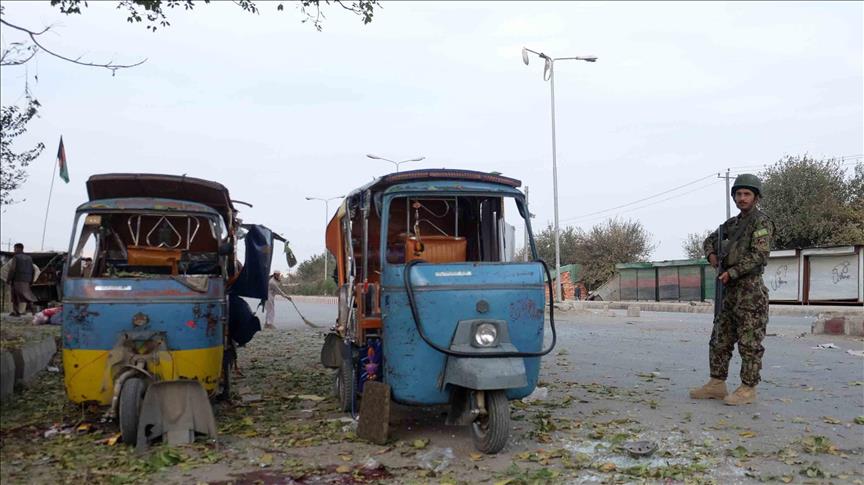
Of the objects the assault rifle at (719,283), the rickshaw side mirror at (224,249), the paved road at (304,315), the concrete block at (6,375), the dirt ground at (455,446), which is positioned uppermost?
the rickshaw side mirror at (224,249)

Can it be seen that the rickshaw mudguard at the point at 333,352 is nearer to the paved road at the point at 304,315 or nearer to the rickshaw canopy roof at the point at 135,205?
the rickshaw canopy roof at the point at 135,205

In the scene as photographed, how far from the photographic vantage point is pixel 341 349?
25.8 ft

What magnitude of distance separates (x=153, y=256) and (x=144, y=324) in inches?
58.9

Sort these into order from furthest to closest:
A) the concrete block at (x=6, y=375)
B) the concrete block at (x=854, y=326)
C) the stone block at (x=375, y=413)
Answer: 1. the concrete block at (x=854, y=326)
2. the concrete block at (x=6, y=375)
3. the stone block at (x=375, y=413)

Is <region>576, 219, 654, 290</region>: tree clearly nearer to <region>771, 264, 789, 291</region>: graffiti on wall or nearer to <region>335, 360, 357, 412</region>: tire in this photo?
<region>771, 264, 789, 291</region>: graffiti on wall

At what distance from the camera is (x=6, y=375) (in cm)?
759

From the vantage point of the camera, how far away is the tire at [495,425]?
5.62 meters

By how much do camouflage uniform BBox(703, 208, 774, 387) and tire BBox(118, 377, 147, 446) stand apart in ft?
18.4

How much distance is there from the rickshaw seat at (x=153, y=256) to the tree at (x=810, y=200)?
34.1 metres

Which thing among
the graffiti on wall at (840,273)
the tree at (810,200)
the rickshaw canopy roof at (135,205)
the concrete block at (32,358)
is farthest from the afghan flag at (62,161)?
the tree at (810,200)

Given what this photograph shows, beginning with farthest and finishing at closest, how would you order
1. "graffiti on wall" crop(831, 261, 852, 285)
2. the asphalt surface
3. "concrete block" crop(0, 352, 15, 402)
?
"graffiti on wall" crop(831, 261, 852, 285) < "concrete block" crop(0, 352, 15, 402) < the asphalt surface

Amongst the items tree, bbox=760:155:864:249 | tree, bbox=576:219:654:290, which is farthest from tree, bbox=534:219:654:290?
tree, bbox=760:155:864:249

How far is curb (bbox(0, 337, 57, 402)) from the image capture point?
7.52 metres

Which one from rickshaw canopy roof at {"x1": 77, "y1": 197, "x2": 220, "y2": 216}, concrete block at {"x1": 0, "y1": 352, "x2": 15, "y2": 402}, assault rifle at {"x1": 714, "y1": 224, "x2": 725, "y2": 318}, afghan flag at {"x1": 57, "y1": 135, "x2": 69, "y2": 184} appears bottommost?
concrete block at {"x1": 0, "y1": 352, "x2": 15, "y2": 402}
